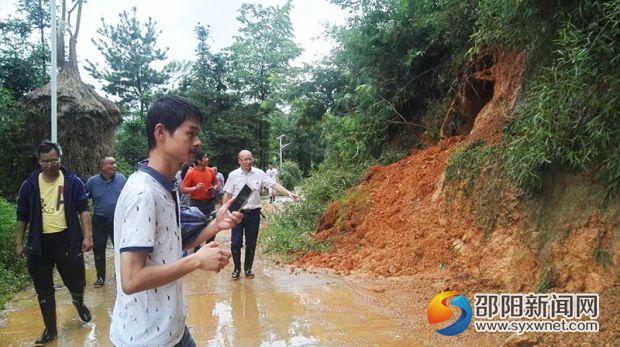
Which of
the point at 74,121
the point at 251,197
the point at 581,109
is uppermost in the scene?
the point at 74,121

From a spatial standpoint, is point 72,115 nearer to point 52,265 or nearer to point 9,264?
point 9,264

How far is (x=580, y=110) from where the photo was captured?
3.92 m

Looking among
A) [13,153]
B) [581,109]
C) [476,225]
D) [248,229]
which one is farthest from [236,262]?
[13,153]

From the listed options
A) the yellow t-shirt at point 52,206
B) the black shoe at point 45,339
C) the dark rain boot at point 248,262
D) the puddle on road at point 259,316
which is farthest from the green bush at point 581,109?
the black shoe at point 45,339

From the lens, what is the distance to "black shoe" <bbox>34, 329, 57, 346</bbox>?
13.1 ft

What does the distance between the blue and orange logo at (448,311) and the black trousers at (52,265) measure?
360cm

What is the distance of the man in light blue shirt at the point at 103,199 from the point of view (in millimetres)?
5789

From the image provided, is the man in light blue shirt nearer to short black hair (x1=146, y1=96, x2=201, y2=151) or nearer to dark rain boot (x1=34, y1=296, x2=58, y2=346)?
dark rain boot (x1=34, y1=296, x2=58, y2=346)

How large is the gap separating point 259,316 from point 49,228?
2.31m

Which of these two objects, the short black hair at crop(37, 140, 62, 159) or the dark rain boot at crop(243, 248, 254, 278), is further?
the dark rain boot at crop(243, 248, 254, 278)

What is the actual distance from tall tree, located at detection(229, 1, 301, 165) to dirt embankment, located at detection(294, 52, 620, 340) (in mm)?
20016

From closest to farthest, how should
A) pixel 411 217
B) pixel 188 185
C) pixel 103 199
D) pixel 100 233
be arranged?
pixel 103 199 < pixel 100 233 < pixel 411 217 < pixel 188 185

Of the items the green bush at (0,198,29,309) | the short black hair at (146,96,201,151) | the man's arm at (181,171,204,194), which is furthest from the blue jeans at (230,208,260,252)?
the short black hair at (146,96,201,151)

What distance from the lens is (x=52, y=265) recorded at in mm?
4074
